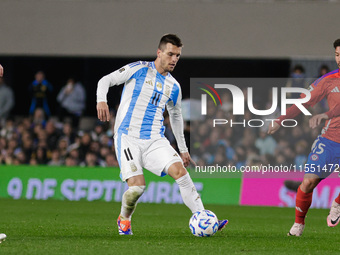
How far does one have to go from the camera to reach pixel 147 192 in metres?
16.8

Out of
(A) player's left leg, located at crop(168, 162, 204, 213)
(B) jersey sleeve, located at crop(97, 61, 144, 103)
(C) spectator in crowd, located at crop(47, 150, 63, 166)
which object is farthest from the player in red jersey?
(C) spectator in crowd, located at crop(47, 150, 63, 166)

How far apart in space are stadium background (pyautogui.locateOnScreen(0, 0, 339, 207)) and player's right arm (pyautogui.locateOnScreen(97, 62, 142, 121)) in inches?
448

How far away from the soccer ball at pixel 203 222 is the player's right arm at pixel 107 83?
156cm

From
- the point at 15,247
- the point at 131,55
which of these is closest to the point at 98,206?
the point at 131,55

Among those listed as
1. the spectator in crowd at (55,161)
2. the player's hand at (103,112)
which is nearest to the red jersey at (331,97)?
the player's hand at (103,112)

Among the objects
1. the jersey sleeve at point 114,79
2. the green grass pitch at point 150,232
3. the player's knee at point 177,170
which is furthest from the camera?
the player's knee at point 177,170

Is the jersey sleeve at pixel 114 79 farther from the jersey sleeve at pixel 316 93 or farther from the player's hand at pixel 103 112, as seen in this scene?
the jersey sleeve at pixel 316 93

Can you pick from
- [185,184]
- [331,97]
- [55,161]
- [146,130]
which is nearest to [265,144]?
[55,161]

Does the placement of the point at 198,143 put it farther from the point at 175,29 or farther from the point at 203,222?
the point at 203,222

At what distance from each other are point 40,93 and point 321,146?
13.1 m

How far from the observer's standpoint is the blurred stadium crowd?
17203mm

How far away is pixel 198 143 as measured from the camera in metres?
17.9

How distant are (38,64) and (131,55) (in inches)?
152

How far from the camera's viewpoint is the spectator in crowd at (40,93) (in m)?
20.9
